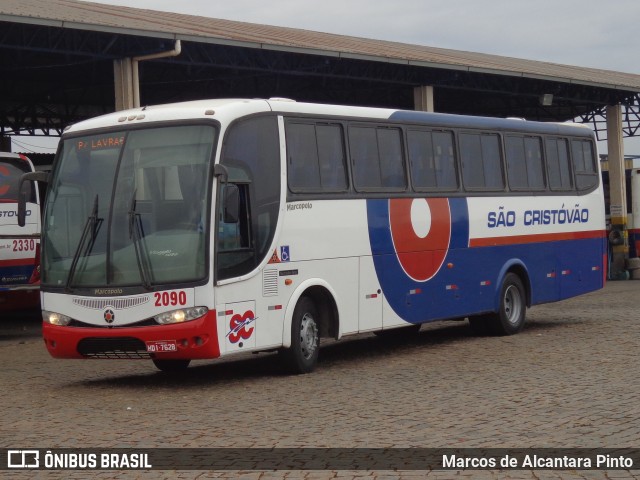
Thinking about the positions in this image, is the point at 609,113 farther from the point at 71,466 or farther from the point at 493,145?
the point at 71,466

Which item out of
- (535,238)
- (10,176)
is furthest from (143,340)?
(10,176)

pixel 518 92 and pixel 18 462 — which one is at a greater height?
pixel 518 92

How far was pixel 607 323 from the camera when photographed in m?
19.2

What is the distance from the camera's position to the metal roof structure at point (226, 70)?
23.8 meters

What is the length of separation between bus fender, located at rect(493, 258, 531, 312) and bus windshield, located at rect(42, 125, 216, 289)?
623cm

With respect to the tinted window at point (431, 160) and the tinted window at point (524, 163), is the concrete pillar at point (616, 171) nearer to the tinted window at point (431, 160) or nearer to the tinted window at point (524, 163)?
the tinted window at point (524, 163)

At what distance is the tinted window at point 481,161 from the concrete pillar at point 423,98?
14.2 m

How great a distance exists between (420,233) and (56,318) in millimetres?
5055

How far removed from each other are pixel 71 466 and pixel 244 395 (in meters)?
3.71

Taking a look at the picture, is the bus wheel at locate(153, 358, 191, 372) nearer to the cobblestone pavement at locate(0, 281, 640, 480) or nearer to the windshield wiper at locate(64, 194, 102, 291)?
the cobblestone pavement at locate(0, 281, 640, 480)

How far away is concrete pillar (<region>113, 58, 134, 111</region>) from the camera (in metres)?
23.8

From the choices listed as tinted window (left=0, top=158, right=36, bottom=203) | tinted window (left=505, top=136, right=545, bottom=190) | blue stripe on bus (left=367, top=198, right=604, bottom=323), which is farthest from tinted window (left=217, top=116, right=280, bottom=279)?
tinted window (left=0, top=158, right=36, bottom=203)

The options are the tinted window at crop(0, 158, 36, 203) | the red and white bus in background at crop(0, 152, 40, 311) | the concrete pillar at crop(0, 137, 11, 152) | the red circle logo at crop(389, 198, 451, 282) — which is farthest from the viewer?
the concrete pillar at crop(0, 137, 11, 152)

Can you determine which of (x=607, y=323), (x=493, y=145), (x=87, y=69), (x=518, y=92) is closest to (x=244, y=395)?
(x=493, y=145)
